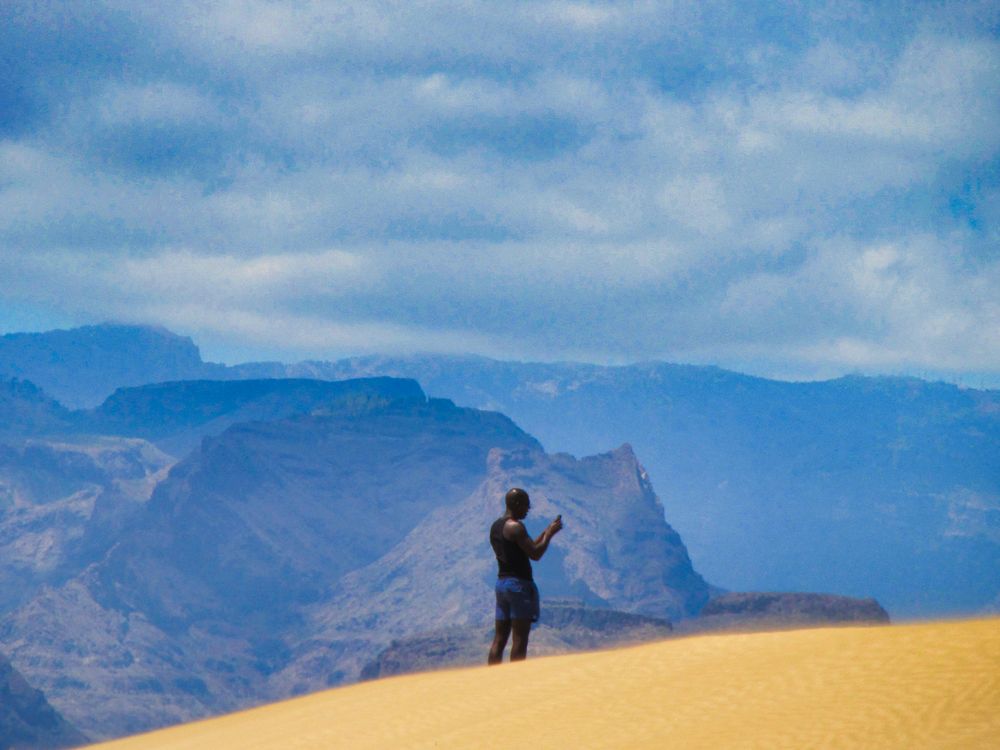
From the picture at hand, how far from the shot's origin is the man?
1798cm

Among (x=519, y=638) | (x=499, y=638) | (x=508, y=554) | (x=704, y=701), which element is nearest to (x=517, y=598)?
(x=508, y=554)

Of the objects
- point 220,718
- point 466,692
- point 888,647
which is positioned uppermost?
point 888,647

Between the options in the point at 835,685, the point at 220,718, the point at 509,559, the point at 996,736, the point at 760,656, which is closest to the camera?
the point at 996,736

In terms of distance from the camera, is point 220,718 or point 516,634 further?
point 220,718

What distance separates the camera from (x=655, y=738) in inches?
531

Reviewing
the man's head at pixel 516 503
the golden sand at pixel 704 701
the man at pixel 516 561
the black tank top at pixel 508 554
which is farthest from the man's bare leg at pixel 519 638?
the man's head at pixel 516 503

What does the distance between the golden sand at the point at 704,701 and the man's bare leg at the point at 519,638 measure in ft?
1.21

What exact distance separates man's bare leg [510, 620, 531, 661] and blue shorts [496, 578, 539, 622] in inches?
5.2

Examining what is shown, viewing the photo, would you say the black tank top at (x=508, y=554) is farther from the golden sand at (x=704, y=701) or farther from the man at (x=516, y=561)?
the golden sand at (x=704, y=701)

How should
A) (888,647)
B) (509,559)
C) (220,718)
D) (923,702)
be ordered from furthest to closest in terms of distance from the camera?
(220,718), (509,559), (888,647), (923,702)

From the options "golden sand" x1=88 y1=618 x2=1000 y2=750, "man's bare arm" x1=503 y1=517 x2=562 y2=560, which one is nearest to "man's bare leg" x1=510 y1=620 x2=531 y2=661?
"golden sand" x1=88 y1=618 x2=1000 y2=750

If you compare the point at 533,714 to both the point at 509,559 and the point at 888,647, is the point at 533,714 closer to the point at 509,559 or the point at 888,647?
the point at 509,559

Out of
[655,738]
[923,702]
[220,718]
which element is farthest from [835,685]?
[220,718]

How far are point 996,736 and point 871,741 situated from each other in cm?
118
